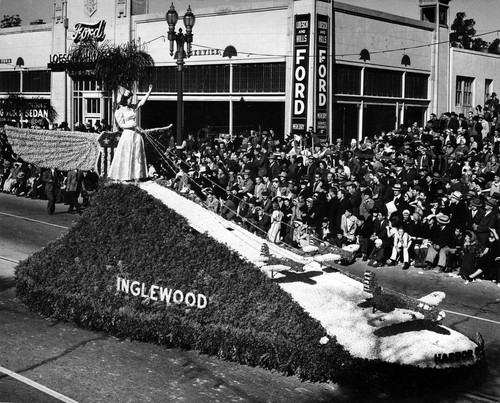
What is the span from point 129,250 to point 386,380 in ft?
16.3

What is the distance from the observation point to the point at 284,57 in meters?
33.2

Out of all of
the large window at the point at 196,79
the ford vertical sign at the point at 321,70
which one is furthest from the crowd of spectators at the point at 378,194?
the large window at the point at 196,79

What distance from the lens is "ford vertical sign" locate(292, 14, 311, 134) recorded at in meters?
32.2

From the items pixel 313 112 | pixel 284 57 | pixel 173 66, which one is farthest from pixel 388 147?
pixel 173 66

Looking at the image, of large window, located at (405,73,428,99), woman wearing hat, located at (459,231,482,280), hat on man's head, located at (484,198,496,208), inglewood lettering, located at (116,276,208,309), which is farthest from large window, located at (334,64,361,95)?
inglewood lettering, located at (116,276,208,309)

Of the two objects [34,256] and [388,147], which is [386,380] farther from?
[388,147]

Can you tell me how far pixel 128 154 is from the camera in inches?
537

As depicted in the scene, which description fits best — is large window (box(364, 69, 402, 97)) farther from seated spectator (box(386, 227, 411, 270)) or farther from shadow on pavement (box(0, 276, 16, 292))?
shadow on pavement (box(0, 276, 16, 292))

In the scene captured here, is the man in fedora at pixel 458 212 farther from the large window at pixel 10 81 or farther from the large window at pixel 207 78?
the large window at pixel 10 81

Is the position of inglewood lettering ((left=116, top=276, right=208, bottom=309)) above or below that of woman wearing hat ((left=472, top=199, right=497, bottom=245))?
below

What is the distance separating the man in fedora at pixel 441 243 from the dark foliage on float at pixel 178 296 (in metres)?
7.86

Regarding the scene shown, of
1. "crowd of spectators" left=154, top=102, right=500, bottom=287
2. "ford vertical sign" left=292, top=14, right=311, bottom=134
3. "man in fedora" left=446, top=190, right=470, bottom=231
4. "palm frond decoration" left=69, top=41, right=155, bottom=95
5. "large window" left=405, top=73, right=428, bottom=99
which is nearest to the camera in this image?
"crowd of spectators" left=154, top=102, right=500, bottom=287

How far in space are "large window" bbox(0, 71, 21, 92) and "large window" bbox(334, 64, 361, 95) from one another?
837 inches

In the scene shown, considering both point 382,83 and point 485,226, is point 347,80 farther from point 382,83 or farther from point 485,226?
→ point 485,226
